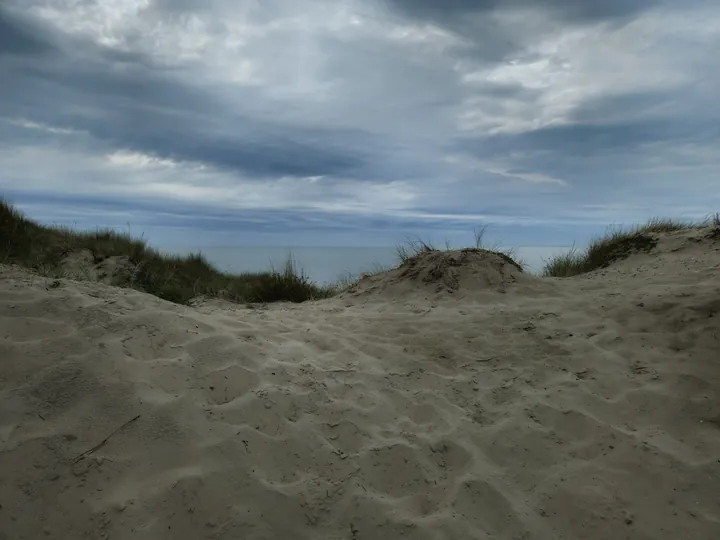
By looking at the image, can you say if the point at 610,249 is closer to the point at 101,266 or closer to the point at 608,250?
the point at 608,250

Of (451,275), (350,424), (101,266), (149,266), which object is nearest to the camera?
(350,424)

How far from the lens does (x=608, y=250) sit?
8289mm

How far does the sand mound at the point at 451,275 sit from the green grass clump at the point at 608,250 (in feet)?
6.86

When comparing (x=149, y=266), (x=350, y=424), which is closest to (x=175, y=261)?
(x=149, y=266)

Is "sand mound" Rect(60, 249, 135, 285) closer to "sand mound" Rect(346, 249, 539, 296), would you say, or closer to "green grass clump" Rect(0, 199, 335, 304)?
"green grass clump" Rect(0, 199, 335, 304)

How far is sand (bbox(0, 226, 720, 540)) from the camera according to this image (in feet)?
8.25

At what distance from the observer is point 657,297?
16.0 feet

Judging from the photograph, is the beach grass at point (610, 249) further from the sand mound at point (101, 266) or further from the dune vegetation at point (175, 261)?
the sand mound at point (101, 266)

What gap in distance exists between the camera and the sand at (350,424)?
8.25 ft

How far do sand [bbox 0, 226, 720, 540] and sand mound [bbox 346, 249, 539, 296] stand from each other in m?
1.45

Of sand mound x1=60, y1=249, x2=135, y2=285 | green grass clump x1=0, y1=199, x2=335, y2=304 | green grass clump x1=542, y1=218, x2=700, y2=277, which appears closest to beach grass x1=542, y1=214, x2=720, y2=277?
green grass clump x1=542, y1=218, x2=700, y2=277

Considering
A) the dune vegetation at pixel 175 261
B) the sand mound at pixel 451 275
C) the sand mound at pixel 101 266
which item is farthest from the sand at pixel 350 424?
the sand mound at pixel 101 266

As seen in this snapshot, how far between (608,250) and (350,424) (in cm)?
682

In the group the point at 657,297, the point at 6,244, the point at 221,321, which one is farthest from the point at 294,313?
the point at 6,244
